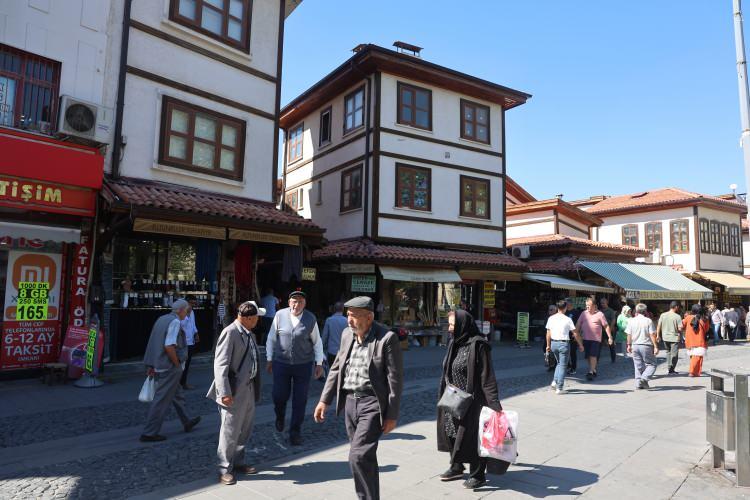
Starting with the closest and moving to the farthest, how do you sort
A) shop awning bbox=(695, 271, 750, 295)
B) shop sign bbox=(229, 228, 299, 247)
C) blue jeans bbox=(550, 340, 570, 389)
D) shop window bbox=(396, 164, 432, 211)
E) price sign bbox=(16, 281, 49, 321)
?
blue jeans bbox=(550, 340, 570, 389)
price sign bbox=(16, 281, 49, 321)
shop sign bbox=(229, 228, 299, 247)
shop window bbox=(396, 164, 432, 211)
shop awning bbox=(695, 271, 750, 295)

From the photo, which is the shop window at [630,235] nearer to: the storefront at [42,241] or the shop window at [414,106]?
the shop window at [414,106]

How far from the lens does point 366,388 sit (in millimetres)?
3994

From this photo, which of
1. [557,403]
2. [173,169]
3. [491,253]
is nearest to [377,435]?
[557,403]

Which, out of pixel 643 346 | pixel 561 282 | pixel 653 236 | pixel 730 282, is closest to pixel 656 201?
pixel 653 236

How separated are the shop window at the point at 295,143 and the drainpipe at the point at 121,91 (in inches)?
470

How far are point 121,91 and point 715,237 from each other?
3204 centimetres

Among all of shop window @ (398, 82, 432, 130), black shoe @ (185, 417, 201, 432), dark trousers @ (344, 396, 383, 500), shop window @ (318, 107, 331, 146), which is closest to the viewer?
dark trousers @ (344, 396, 383, 500)

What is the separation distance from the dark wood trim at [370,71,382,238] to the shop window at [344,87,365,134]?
91 centimetres

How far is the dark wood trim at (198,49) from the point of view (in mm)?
11580

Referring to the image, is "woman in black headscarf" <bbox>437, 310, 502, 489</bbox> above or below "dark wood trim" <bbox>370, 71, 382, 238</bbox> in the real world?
below

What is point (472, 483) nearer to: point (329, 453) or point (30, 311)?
point (329, 453)

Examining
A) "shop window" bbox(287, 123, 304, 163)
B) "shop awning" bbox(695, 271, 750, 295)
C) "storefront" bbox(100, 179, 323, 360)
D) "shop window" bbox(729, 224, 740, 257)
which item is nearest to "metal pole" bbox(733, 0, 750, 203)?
"storefront" bbox(100, 179, 323, 360)

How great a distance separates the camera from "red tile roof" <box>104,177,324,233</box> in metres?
10.1

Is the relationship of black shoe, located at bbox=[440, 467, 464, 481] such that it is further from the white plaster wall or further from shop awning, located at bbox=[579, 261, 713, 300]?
the white plaster wall
